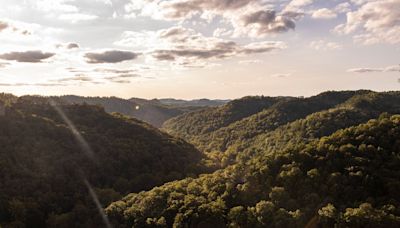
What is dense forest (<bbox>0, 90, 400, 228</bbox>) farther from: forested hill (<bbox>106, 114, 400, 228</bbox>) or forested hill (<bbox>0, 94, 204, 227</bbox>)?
forested hill (<bbox>0, 94, 204, 227</bbox>)

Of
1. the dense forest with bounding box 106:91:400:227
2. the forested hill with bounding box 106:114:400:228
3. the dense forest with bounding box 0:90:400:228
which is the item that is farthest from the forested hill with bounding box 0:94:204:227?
the dense forest with bounding box 106:91:400:227

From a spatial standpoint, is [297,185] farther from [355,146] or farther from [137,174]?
[137,174]

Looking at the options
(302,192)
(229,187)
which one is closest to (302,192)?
(302,192)

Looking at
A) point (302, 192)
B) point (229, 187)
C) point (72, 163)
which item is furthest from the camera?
point (72, 163)

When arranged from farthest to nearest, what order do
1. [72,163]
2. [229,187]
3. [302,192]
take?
[72,163] < [229,187] < [302,192]

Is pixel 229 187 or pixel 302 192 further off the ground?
pixel 302 192

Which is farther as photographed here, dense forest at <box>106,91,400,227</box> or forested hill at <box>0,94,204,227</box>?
forested hill at <box>0,94,204,227</box>

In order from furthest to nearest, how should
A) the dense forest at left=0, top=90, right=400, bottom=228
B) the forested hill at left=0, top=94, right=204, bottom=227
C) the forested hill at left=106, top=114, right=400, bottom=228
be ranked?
the forested hill at left=0, top=94, right=204, bottom=227 < the dense forest at left=0, top=90, right=400, bottom=228 < the forested hill at left=106, top=114, right=400, bottom=228

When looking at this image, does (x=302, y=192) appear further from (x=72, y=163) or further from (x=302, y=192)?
(x=72, y=163)
